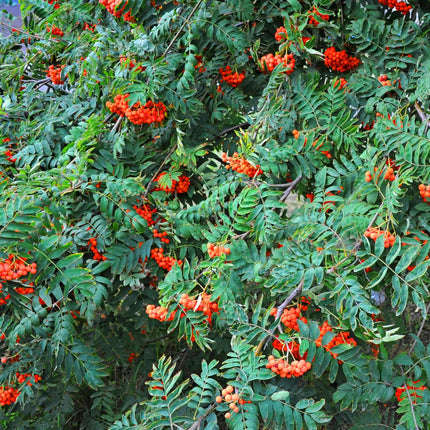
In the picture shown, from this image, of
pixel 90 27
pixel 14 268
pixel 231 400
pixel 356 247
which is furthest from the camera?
pixel 90 27

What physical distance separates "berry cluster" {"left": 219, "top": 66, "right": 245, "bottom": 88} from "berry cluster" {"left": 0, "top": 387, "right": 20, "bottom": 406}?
1.75m

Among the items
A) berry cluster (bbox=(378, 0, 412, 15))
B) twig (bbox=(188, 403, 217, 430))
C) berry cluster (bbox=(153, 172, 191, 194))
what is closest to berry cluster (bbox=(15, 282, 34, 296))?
berry cluster (bbox=(153, 172, 191, 194))

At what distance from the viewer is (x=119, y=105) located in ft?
7.16

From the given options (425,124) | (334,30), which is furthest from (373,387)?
(334,30)

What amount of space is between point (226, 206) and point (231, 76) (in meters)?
0.80

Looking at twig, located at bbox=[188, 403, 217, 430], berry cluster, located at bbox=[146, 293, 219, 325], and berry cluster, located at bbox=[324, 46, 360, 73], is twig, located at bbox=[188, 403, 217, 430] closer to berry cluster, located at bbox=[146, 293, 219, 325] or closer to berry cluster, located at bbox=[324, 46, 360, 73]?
berry cluster, located at bbox=[146, 293, 219, 325]

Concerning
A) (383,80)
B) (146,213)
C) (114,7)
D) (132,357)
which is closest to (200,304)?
(146,213)

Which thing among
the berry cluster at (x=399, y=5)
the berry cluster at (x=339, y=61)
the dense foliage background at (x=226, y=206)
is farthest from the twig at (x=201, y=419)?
the berry cluster at (x=399, y=5)

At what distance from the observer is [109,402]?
2.93 metres

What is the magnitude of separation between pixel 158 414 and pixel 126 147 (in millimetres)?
1239

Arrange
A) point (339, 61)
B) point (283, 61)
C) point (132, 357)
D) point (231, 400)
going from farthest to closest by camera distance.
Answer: point (132, 357)
point (339, 61)
point (283, 61)
point (231, 400)

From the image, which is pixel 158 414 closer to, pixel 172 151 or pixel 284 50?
pixel 172 151

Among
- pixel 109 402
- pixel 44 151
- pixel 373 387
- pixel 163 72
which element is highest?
pixel 163 72

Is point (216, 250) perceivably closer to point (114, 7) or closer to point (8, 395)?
point (114, 7)
